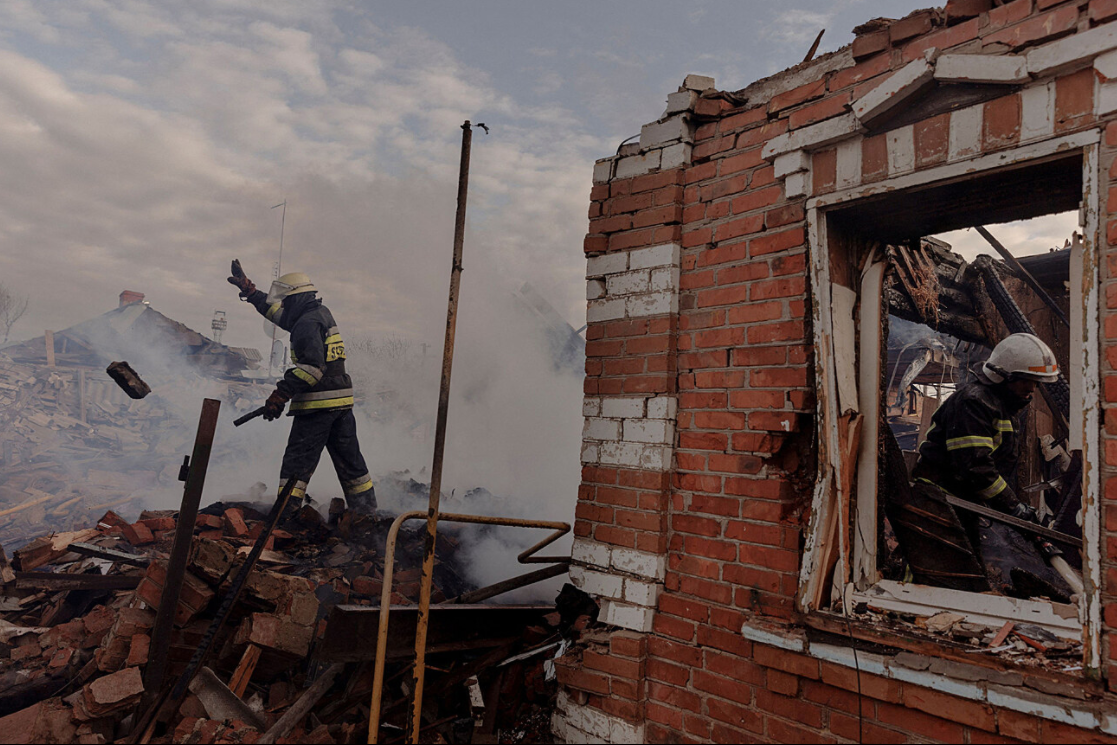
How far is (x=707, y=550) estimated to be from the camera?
2828mm

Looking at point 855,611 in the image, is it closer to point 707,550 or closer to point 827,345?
point 707,550

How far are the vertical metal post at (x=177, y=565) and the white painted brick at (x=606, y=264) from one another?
2309mm

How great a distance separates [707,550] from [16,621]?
16.4 ft

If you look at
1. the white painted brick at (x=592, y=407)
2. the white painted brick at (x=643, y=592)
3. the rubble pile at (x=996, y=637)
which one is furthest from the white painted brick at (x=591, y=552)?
the rubble pile at (x=996, y=637)

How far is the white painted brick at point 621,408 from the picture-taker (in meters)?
3.13

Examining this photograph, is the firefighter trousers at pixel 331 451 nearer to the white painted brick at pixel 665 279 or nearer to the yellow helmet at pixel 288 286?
the yellow helmet at pixel 288 286

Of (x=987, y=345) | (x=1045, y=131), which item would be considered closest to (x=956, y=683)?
(x=1045, y=131)

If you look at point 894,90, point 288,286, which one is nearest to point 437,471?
point 894,90

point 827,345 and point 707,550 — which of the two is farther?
point 707,550

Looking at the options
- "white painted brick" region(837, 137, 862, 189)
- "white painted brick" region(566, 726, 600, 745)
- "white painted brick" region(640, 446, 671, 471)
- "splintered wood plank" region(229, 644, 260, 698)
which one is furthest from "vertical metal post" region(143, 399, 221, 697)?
"white painted brick" region(837, 137, 862, 189)

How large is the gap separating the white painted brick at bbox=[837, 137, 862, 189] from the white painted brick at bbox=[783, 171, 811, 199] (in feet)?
0.46

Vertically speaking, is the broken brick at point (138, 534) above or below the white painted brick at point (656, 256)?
below

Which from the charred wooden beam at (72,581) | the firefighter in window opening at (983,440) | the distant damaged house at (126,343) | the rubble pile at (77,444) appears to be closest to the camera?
the firefighter in window opening at (983,440)

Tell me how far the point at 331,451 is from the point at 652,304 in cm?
493
